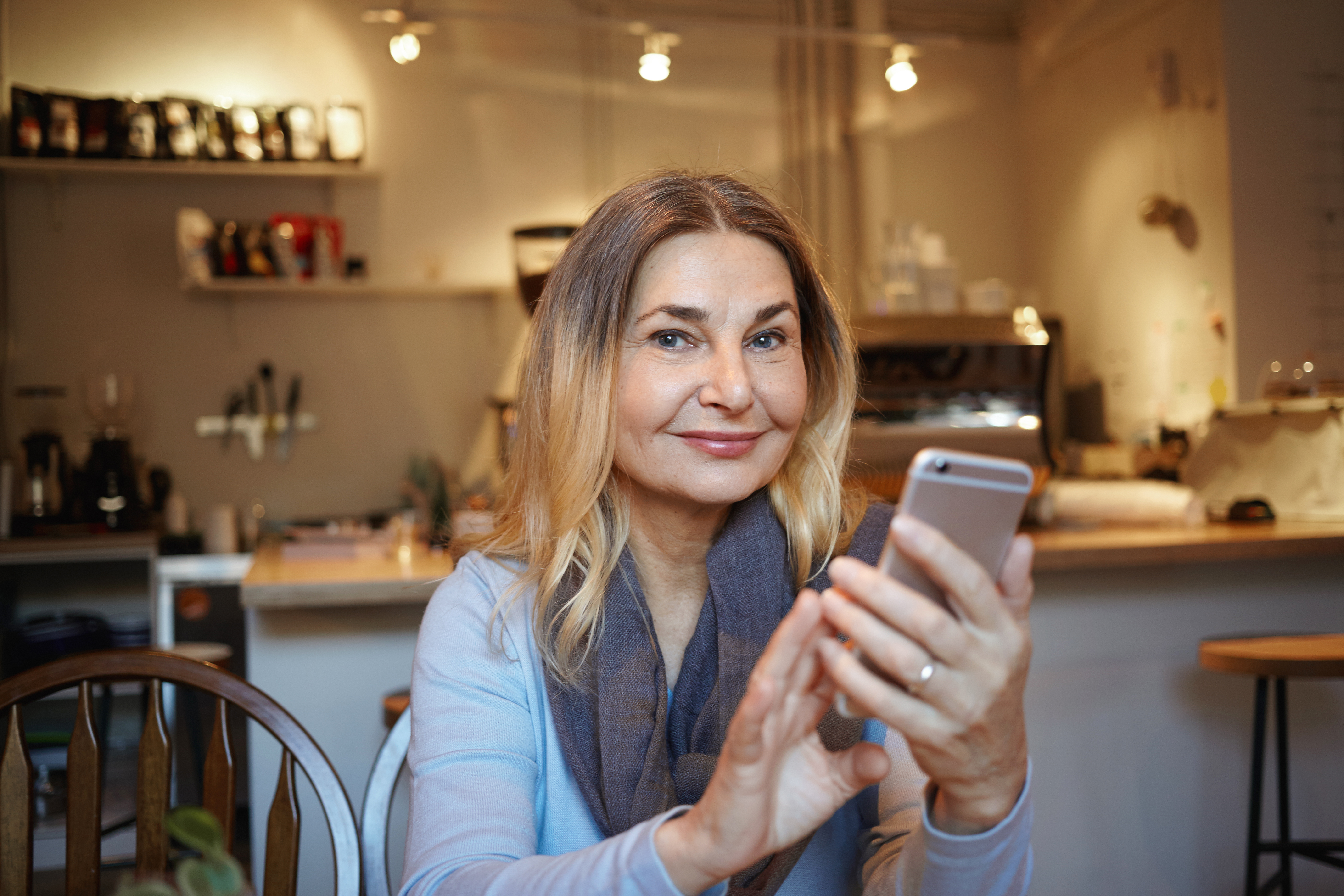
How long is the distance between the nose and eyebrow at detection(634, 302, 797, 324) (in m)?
0.03

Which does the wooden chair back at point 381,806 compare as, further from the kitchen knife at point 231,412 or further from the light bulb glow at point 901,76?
the kitchen knife at point 231,412

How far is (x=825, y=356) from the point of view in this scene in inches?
49.1

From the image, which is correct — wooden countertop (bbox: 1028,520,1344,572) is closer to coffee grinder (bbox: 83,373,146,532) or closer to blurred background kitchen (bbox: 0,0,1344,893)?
blurred background kitchen (bbox: 0,0,1344,893)

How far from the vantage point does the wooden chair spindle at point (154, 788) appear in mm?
1038

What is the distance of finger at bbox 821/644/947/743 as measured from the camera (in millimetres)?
619

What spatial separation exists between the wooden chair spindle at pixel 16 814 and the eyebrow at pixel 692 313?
0.76 metres

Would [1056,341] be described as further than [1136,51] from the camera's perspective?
Yes

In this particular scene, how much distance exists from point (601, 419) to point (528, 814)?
1.30 ft

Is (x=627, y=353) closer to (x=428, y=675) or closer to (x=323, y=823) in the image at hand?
(x=428, y=675)

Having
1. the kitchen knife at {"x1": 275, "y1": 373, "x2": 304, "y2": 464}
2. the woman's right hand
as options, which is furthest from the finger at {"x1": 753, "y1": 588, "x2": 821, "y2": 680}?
the kitchen knife at {"x1": 275, "y1": 373, "x2": 304, "y2": 464}

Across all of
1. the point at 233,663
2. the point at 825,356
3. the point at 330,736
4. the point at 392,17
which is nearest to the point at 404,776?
the point at 330,736

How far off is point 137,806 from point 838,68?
173 inches

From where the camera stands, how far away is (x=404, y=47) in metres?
3.34

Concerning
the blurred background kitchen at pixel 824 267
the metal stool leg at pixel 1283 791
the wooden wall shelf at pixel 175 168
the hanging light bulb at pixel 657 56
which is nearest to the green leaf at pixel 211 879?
the blurred background kitchen at pixel 824 267
